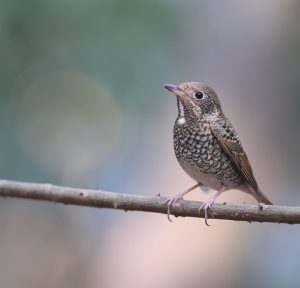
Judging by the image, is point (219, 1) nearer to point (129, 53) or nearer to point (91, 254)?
point (129, 53)

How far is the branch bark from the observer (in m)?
2.06

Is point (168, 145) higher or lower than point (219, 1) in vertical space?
lower

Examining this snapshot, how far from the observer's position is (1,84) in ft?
17.7

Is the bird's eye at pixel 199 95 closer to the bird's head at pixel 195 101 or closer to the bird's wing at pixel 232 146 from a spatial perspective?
the bird's head at pixel 195 101

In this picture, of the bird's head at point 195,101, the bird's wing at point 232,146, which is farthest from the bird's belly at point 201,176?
the bird's head at point 195,101

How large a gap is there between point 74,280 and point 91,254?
0.31m

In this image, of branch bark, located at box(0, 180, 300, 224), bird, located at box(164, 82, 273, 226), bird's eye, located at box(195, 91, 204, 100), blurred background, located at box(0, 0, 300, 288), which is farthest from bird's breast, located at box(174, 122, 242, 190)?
blurred background, located at box(0, 0, 300, 288)

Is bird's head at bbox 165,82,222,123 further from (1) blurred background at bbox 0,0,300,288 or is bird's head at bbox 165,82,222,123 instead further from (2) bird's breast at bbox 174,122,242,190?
(1) blurred background at bbox 0,0,300,288

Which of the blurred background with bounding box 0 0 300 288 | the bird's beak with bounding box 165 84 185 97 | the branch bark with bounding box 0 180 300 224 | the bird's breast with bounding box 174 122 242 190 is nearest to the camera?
the branch bark with bounding box 0 180 300 224

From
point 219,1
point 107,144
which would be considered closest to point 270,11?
point 219,1

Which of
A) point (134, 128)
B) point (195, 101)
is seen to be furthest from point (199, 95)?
point (134, 128)

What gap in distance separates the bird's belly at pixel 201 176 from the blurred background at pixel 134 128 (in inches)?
75.5

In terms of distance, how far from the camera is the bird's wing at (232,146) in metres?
3.63

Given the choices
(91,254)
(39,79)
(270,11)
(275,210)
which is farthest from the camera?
(270,11)
